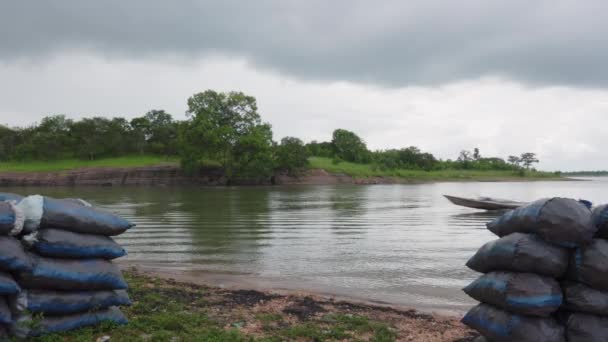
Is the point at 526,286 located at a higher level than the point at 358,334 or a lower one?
higher

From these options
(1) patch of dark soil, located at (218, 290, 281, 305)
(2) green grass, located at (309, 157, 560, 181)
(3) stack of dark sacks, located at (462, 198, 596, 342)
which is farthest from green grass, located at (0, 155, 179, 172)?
(3) stack of dark sacks, located at (462, 198, 596, 342)

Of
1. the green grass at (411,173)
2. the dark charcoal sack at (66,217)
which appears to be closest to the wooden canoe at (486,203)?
the dark charcoal sack at (66,217)

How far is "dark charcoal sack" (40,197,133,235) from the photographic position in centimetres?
524

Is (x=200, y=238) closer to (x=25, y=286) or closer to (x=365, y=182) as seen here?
(x=25, y=286)

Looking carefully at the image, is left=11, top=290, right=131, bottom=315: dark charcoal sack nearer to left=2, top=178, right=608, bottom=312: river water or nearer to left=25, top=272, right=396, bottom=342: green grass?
left=25, top=272, right=396, bottom=342: green grass

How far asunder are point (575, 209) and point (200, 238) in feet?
40.4

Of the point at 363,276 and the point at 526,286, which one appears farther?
the point at 363,276

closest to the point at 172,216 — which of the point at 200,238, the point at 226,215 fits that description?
the point at 226,215

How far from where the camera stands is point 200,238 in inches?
595

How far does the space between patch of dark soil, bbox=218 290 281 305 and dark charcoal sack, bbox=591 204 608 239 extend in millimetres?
4826

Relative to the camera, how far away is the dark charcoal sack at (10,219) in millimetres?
4781

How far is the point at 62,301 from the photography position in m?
5.19

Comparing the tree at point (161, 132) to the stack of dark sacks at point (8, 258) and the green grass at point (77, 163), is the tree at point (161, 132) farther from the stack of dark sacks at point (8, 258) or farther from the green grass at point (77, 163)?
the stack of dark sacks at point (8, 258)

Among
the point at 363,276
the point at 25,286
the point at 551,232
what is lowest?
the point at 363,276
